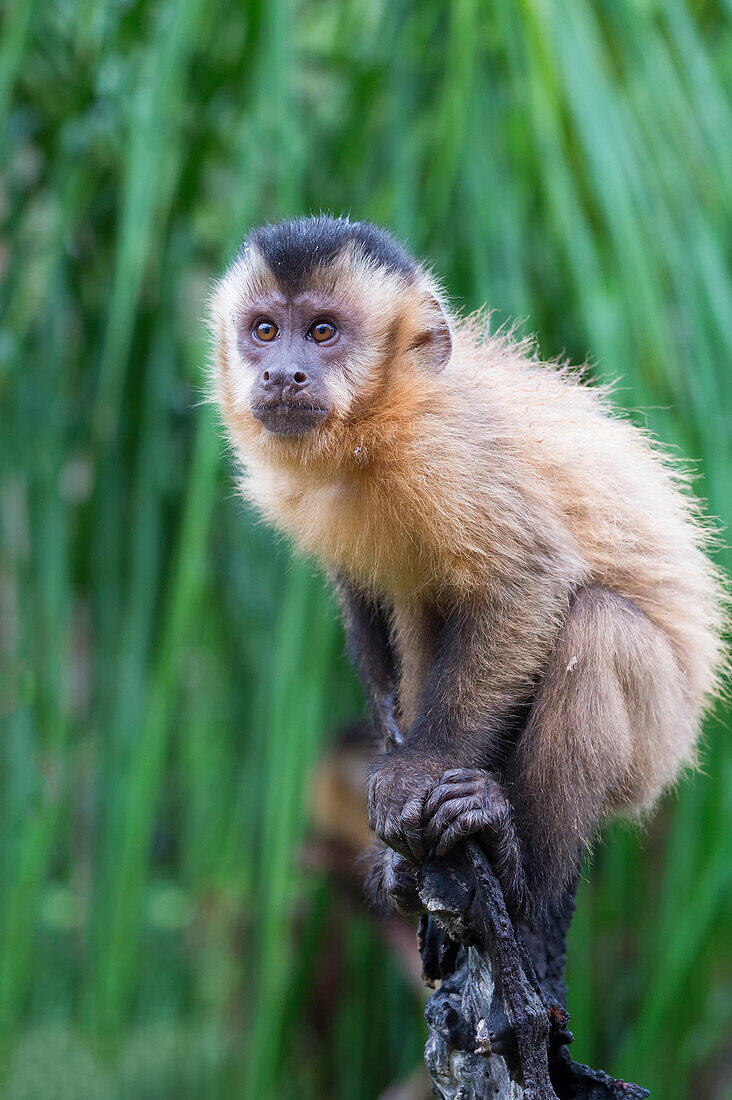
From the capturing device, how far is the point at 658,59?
160 cm

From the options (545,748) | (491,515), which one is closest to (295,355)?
(491,515)

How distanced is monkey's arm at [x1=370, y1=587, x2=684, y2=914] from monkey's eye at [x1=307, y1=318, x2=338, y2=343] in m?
0.43

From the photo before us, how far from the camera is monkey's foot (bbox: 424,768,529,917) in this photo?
0.95 meters

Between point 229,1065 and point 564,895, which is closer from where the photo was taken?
point 564,895

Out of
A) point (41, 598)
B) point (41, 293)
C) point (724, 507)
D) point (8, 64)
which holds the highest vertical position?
point (8, 64)

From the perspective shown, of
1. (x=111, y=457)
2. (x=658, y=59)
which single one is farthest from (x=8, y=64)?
(x=658, y=59)

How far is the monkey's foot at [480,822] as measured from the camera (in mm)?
950

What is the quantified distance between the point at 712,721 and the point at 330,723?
0.79m

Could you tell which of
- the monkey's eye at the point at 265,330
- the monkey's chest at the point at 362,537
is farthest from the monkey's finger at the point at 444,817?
the monkey's eye at the point at 265,330

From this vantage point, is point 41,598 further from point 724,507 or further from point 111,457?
point 724,507

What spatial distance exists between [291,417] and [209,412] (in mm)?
348

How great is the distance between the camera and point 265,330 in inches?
48.8

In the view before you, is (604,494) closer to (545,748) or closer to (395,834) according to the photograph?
(545,748)

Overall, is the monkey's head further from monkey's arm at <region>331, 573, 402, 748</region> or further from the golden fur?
monkey's arm at <region>331, 573, 402, 748</region>
